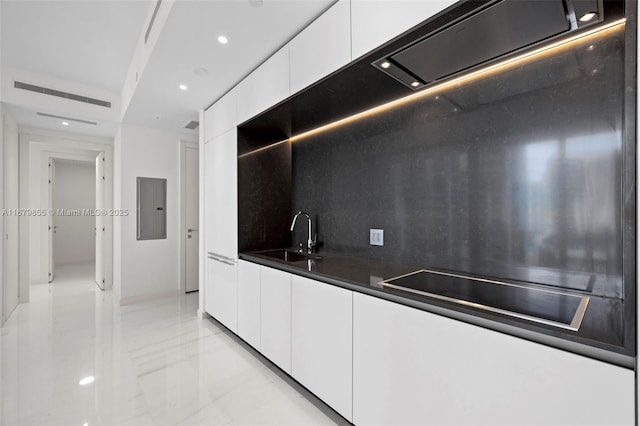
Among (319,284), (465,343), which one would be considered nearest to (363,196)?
(319,284)

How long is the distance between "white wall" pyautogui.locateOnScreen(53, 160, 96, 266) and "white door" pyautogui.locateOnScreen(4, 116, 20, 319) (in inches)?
147

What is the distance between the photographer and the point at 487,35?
1.27 metres

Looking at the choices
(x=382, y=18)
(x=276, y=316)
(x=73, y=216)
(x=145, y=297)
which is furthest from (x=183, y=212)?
(x=73, y=216)

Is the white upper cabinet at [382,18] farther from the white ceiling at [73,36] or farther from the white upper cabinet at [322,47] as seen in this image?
the white ceiling at [73,36]

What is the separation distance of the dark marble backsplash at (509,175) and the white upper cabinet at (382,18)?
0.60 m

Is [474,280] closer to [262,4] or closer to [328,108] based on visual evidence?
[328,108]

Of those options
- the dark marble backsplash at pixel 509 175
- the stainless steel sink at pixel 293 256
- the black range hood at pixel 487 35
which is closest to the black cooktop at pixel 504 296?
the dark marble backsplash at pixel 509 175

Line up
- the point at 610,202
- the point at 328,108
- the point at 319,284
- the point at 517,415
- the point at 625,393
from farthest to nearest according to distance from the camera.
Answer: the point at 328,108
the point at 319,284
the point at 610,202
the point at 517,415
the point at 625,393

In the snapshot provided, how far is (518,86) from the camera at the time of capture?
1.47 m

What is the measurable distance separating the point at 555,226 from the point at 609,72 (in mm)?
673

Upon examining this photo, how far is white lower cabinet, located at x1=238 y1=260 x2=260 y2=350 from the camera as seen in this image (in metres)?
2.35

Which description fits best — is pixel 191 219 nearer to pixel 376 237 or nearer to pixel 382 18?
pixel 376 237

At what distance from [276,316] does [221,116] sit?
2.10 m

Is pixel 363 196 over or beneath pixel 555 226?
over
